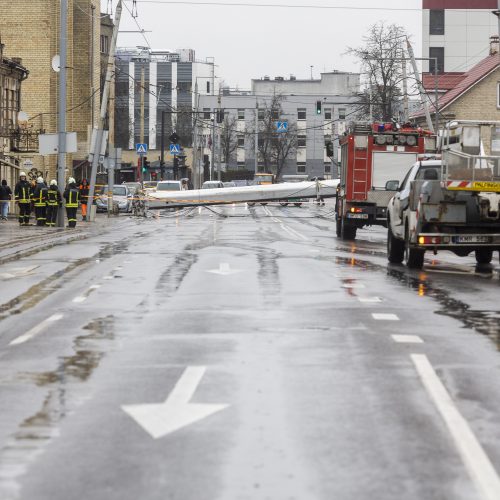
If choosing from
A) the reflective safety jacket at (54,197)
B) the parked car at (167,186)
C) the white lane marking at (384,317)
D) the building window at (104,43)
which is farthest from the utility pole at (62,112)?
the building window at (104,43)

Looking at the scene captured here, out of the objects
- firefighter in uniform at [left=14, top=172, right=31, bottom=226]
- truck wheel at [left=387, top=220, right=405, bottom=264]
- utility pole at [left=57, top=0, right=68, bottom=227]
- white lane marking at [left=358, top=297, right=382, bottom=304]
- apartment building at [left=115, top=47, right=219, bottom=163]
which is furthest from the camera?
apartment building at [left=115, top=47, right=219, bottom=163]

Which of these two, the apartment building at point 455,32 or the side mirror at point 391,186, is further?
the apartment building at point 455,32

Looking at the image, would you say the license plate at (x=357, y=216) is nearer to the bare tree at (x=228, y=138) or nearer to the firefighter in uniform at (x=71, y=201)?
the firefighter in uniform at (x=71, y=201)

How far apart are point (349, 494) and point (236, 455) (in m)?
1.04

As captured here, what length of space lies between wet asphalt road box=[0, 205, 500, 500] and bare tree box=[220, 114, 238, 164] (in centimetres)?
13424

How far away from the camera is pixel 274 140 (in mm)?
149750

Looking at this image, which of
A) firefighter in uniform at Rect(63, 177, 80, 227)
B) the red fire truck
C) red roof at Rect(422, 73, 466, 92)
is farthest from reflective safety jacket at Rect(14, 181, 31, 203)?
red roof at Rect(422, 73, 466, 92)

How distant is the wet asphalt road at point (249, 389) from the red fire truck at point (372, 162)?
15.5 m

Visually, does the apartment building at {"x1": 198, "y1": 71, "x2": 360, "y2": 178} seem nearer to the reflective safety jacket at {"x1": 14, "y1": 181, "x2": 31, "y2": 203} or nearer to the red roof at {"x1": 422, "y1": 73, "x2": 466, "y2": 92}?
the red roof at {"x1": 422, "y1": 73, "x2": 466, "y2": 92}

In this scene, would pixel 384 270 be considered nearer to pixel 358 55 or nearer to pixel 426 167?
pixel 426 167

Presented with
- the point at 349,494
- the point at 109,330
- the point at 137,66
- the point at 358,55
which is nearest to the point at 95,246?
Result: the point at 109,330

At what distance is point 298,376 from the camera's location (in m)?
10.1

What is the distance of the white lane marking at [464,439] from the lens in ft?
21.6

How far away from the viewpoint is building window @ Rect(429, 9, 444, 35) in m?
102
